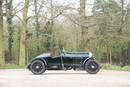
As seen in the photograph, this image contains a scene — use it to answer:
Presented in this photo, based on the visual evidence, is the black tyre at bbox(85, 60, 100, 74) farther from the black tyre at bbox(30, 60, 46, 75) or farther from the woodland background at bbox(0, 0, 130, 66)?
the woodland background at bbox(0, 0, 130, 66)

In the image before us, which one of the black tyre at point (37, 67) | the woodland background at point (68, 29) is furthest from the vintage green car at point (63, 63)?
the woodland background at point (68, 29)

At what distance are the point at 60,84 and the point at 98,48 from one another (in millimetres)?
21583

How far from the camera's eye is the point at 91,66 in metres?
12.4

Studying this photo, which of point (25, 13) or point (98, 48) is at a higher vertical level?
point (25, 13)

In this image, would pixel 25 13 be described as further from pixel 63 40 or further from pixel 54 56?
pixel 54 56

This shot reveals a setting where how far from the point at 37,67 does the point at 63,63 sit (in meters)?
1.29

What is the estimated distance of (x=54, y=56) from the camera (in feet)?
40.6

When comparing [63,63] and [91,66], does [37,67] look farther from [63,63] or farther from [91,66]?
[91,66]

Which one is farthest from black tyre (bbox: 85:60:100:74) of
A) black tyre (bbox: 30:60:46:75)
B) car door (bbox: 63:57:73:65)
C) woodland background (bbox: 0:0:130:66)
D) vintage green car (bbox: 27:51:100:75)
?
woodland background (bbox: 0:0:130:66)

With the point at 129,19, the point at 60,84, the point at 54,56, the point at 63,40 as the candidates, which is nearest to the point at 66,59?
the point at 54,56

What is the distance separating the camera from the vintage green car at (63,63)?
12242mm

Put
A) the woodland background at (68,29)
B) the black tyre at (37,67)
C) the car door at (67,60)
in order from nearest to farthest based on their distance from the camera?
the black tyre at (37,67) < the car door at (67,60) < the woodland background at (68,29)

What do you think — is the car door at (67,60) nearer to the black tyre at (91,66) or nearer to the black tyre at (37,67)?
the black tyre at (91,66)

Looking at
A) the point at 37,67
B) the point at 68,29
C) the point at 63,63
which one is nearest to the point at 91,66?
the point at 63,63
